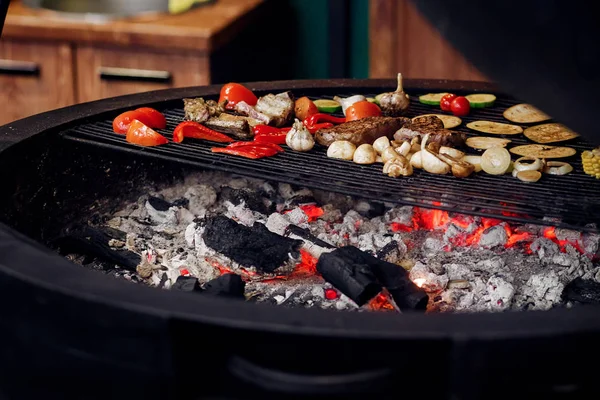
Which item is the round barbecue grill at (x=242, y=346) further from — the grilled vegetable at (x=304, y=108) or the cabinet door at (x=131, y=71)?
the cabinet door at (x=131, y=71)

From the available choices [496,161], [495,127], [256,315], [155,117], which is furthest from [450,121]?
[256,315]

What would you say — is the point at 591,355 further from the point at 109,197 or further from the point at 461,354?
the point at 109,197

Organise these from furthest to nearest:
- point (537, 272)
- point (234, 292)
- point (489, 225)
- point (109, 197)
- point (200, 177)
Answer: point (200, 177), point (109, 197), point (489, 225), point (537, 272), point (234, 292)

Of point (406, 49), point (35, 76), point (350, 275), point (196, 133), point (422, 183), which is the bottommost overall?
point (350, 275)

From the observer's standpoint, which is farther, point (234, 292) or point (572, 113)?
point (234, 292)

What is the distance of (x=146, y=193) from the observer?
290 centimetres

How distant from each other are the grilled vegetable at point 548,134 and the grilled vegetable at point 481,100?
28 centimetres

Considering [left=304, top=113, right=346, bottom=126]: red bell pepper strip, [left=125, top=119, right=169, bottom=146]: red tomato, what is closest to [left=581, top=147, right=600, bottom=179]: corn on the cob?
[left=304, top=113, right=346, bottom=126]: red bell pepper strip

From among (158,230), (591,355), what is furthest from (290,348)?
(158,230)

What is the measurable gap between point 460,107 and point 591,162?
661 mm

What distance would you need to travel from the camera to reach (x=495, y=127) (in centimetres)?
269

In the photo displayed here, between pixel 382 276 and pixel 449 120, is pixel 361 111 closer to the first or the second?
pixel 449 120

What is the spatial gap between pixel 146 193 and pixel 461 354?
68.1 inches

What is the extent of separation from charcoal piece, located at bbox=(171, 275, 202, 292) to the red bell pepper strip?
0.78m
